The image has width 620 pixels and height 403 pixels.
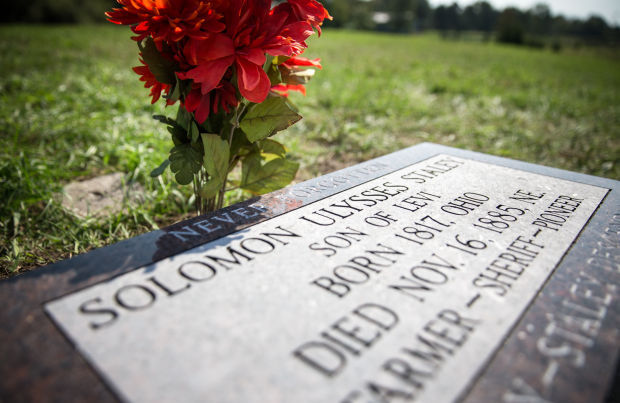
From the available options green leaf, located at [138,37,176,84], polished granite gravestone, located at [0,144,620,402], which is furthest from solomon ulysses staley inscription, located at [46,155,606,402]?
green leaf, located at [138,37,176,84]

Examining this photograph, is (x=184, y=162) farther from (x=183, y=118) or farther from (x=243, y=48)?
(x=243, y=48)

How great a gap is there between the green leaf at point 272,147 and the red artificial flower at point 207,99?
0.23 metres

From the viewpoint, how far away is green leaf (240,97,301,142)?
1.42 meters

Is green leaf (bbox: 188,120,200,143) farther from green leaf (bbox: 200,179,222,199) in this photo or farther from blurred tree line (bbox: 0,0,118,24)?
blurred tree line (bbox: 0,0,118,24)

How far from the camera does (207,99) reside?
4.31ft

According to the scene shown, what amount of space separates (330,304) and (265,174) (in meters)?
0.75

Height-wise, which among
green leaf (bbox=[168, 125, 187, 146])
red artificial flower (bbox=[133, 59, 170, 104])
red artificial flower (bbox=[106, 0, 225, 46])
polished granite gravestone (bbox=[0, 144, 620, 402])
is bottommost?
polished granite gravestone (bbox=[0, 144, 620, 402])

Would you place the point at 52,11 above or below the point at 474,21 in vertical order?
below

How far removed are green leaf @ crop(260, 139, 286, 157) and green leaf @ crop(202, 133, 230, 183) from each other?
20 cm

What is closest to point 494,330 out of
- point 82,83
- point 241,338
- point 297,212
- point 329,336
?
point 329,336

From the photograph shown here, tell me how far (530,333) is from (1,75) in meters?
5.94

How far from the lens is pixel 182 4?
3.83 ft

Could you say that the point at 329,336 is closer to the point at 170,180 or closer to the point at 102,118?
the point at 170,180

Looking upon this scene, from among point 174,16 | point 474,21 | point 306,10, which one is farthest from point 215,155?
point 474,21
